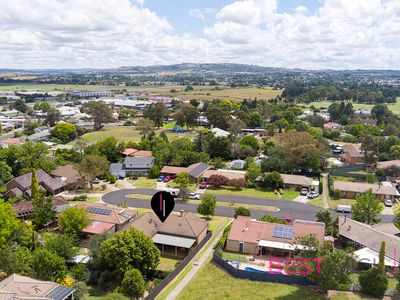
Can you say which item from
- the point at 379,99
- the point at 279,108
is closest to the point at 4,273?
the point at 279,108

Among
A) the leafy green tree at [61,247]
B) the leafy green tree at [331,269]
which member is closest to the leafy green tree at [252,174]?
the leafy green tree at [331,269]

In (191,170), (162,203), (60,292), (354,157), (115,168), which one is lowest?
(115,168)

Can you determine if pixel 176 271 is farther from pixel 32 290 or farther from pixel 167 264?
pixel 32 290

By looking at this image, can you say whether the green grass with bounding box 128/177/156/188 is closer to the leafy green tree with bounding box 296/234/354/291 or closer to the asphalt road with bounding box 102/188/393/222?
the asphalt road with bounding box 102/188/393/222

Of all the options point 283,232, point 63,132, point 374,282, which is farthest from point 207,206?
point 63,132

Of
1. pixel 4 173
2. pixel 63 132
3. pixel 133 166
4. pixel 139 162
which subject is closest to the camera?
pixel 4 173

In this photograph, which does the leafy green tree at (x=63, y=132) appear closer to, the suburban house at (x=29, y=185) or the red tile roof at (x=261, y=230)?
the suburban house at (x=29, y=185)
